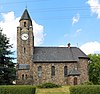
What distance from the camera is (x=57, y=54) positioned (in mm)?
63000

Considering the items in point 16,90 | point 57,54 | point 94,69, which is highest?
point 57,54

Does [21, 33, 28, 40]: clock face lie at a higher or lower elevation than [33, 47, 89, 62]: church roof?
higher

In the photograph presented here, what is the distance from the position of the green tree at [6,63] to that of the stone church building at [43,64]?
13541 mm

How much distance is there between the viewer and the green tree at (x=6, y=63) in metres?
44.9

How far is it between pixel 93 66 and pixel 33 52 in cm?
2185

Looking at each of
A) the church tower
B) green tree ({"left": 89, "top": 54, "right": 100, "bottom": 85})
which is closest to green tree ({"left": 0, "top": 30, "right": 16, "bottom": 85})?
the church tower

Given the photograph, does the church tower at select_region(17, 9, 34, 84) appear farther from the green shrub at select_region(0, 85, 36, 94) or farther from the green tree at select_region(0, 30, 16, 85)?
the green shrub at select_region(0, 85, 36, 94)

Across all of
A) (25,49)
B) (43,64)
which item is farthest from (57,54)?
(25,49)

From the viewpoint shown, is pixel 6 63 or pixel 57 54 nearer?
pixel 6 63

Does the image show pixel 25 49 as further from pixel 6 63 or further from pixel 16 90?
pixel 16 90

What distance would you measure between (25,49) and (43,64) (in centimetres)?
506

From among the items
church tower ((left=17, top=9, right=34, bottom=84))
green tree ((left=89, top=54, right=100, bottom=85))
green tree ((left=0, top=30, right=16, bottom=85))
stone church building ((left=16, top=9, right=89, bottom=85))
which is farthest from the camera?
green tree ((left=89, top=54, right=100, bottom=85))

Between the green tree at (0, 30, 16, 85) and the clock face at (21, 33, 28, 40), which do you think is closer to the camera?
the green tree at (0, 30, 16, 85)

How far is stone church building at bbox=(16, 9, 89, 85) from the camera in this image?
196 ft
